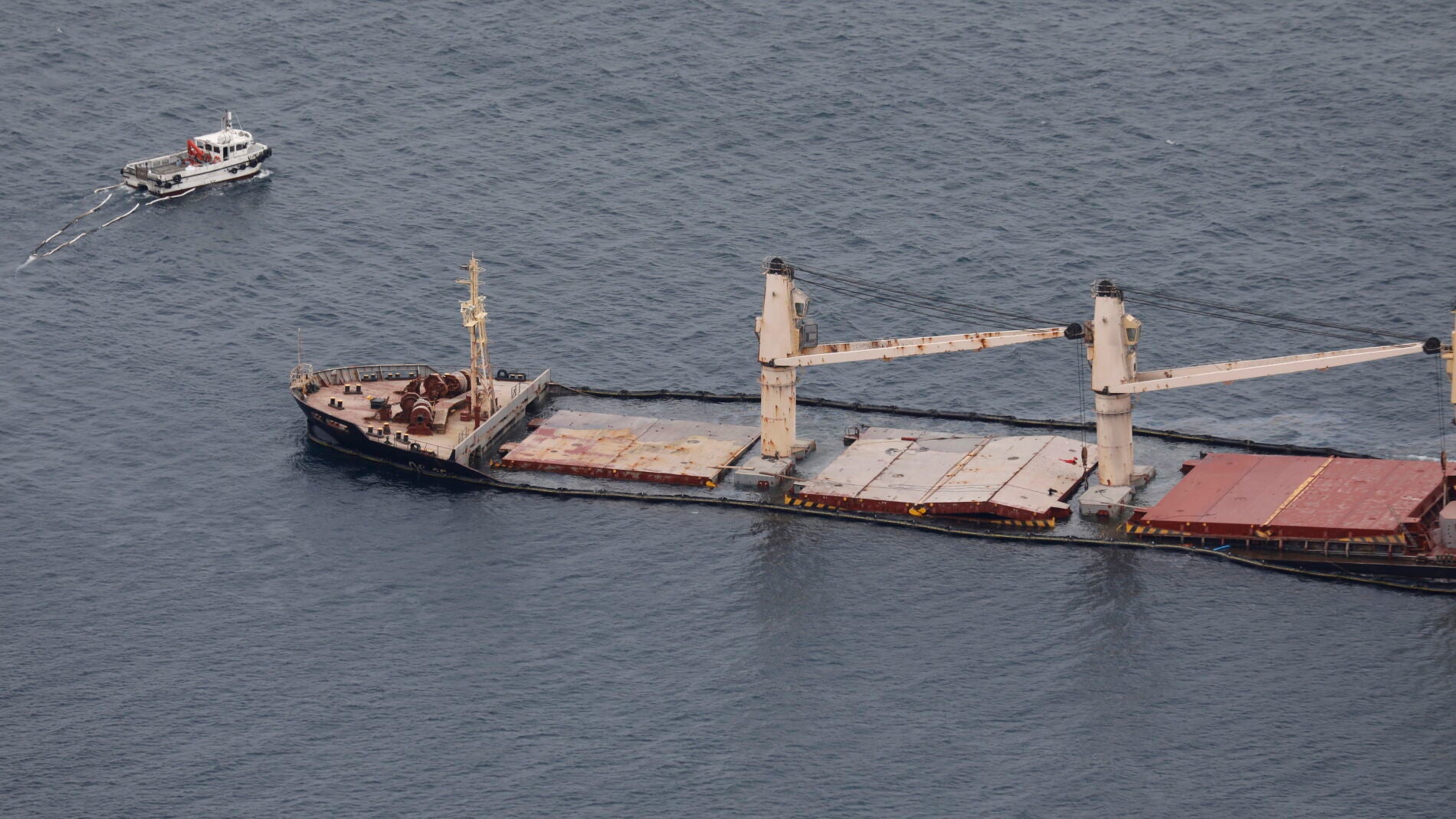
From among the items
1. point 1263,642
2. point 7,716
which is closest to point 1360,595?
point 1263,642

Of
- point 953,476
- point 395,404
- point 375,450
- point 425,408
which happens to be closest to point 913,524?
point 953,476

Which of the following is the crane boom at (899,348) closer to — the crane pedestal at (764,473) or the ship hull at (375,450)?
the crane pedestal at (764,473)

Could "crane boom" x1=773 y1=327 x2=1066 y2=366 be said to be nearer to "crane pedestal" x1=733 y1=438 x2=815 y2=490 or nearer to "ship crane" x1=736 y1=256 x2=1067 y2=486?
"ship crane" x1=736 y1=256 x2=1067 y2=486

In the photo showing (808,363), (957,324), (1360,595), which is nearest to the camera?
(1360,595)

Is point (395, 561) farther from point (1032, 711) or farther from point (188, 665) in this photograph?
point (1032, 711)

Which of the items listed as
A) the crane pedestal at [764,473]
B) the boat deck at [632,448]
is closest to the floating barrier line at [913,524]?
the crane pedestal at [764,473]

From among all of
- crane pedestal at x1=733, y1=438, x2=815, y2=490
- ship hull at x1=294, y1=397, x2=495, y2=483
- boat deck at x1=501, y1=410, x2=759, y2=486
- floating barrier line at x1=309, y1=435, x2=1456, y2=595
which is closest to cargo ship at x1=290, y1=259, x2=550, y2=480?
ship hull at x1=294, y1=397, x2=495, y2=483
